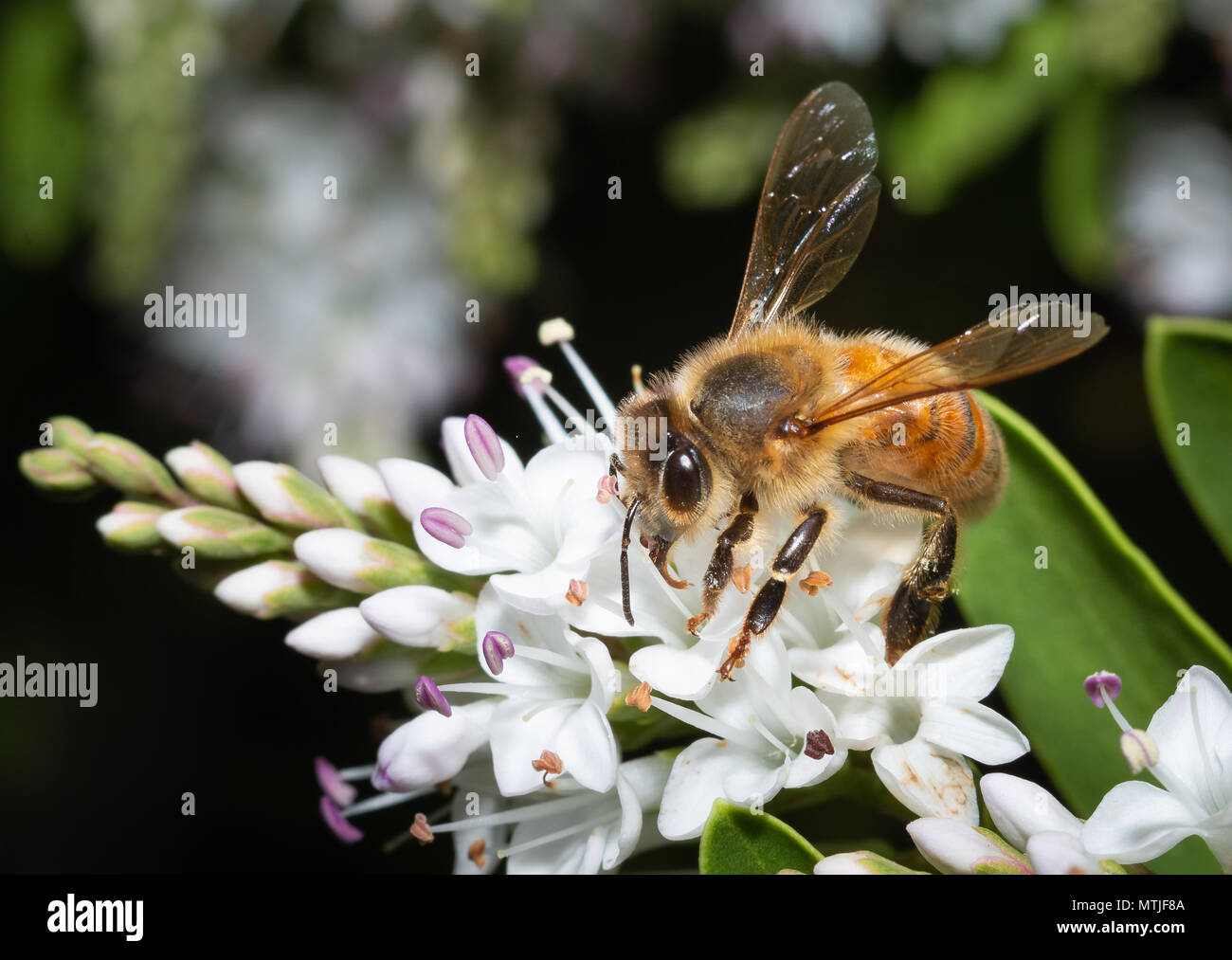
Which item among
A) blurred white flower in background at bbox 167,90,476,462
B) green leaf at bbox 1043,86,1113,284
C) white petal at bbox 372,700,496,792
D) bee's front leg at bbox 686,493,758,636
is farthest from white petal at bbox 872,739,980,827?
blurred white flower in background at bbox 167,90,476,462

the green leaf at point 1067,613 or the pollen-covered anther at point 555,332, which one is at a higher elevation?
the pollen-covered anther at point 555,332

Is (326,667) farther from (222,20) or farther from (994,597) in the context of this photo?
(222,20)

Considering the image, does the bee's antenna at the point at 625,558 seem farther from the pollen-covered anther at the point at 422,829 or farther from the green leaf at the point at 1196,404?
the green leaf at the point at 1196,404

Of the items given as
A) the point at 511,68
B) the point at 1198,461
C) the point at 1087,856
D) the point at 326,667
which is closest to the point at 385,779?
the point at 326,667

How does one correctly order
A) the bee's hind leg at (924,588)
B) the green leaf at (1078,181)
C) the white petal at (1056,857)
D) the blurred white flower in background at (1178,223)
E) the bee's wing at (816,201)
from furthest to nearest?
the blurred white flower in background at (1178,223), the green leaf at (1078,181), the bee's wing at (816,201), the bee's hind leg at (924,588), the white petal at (1056,857)

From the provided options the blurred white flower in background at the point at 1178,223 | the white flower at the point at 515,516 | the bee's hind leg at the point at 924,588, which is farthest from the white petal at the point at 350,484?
the blurred white flower in background at the point at 1178,223

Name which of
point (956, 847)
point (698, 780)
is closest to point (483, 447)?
point (698, 780)

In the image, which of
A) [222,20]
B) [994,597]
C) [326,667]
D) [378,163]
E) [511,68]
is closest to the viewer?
[326,667]
